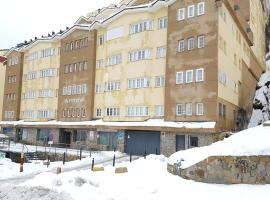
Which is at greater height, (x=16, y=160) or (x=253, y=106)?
(x=253, y=106)

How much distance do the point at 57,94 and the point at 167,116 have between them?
75.7 ft

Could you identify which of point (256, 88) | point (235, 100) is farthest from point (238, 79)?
point (256, 88)

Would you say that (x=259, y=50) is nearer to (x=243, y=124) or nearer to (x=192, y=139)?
(x=243, y=124)

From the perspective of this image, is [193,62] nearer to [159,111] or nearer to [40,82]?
[159,111]

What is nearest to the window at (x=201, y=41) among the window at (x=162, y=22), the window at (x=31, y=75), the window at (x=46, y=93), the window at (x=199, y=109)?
the window at (x=162, y=22)

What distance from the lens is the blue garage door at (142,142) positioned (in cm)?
4269

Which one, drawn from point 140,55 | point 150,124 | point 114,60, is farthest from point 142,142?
point 114,60

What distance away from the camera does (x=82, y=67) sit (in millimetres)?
53938

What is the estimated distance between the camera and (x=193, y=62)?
4006 cm

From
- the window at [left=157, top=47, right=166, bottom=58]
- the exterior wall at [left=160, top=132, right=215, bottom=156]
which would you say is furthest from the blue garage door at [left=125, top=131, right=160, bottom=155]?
the window at [left=157, top=47, right=166, bottom=58]

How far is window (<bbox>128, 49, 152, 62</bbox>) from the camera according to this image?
45206mm

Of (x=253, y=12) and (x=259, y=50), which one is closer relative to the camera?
(x=253, y=12)

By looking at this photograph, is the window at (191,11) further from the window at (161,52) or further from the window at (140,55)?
the window at (140,55)

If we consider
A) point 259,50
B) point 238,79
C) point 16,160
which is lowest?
point 16,160
